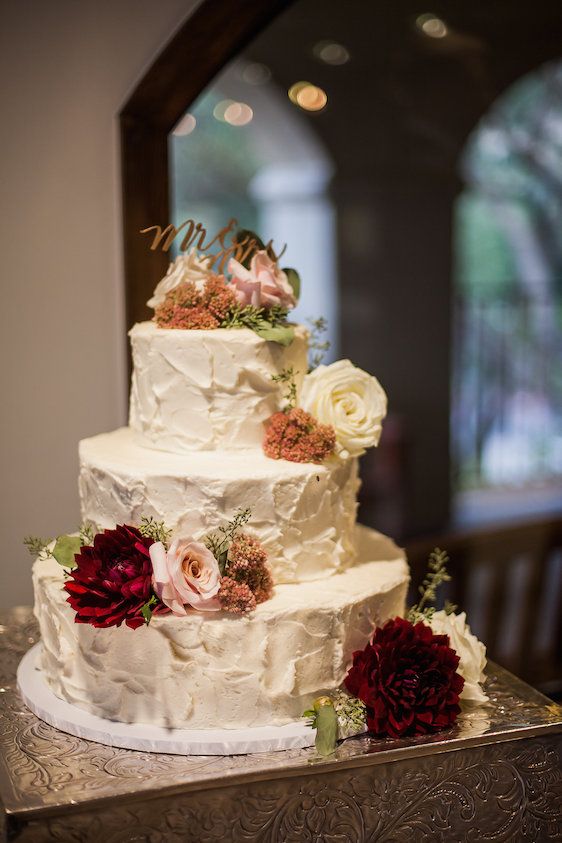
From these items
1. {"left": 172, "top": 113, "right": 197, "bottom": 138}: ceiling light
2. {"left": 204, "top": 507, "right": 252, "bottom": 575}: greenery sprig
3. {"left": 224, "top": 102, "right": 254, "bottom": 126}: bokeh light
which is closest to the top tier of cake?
{"left": 204, "top": 507, "right": 252, "bottom": 575}: greenery sprig

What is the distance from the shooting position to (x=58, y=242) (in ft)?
9.74

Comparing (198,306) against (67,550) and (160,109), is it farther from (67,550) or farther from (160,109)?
(160,109)

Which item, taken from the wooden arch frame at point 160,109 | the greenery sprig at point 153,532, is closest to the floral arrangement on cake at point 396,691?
the greenery sprig at point 153,532

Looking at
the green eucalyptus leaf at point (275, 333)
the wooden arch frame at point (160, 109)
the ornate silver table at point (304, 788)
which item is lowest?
the ornate silver table at point (304, 788)

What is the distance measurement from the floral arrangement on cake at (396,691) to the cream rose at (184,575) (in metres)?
0.32

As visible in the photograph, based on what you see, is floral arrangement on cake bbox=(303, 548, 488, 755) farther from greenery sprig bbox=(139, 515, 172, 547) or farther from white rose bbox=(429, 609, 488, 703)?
greenery sprig bbox=(139, 515, 172, 547)

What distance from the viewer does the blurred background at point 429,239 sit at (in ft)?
14.7

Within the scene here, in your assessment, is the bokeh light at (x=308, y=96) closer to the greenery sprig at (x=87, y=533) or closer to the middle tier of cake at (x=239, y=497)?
the middle tier of cake at (x=239, y=497)

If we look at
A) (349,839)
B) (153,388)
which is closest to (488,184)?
(153,388)

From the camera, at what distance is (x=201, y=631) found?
79.4 inches

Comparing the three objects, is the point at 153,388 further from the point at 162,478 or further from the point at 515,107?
the point at 515,107

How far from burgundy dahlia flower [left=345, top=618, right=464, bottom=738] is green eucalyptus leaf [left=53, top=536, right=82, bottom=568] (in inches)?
25.0

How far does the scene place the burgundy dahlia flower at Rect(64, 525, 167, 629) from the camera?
1.97 meters

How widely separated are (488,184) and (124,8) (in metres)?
3.61
